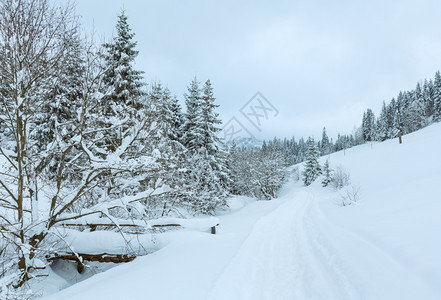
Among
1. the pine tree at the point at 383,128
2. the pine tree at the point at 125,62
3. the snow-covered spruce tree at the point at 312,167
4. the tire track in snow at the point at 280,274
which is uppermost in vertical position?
the pine tree at the point at 383,128

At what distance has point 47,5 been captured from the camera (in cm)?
514

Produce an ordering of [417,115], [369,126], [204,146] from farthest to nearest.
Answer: [369,126], [417,115], [204,146]

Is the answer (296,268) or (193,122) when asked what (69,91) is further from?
(193,122)

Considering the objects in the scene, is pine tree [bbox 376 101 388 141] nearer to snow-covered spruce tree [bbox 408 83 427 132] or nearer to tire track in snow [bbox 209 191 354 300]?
snow-covered spruce tree [bbox 408 83 427 132]

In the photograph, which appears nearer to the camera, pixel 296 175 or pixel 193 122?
pixel 193 122

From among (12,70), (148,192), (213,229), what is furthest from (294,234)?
(12,70)

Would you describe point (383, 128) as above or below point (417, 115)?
below

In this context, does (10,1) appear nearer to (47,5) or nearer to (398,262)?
(47,5)

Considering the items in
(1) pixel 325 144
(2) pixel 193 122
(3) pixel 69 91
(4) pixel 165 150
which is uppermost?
(1) pixel 325 144

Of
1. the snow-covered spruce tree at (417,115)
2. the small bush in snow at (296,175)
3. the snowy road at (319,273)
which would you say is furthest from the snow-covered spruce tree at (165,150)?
the snow-covered spruce tree at (417,115)


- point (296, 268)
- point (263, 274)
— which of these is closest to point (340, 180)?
point (296, 268)

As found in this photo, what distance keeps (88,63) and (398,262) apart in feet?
30.0

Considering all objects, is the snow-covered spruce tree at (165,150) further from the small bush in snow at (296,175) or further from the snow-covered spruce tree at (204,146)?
the small bush in snow at (296,175)

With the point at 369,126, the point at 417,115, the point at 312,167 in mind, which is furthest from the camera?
the point at 369,126
